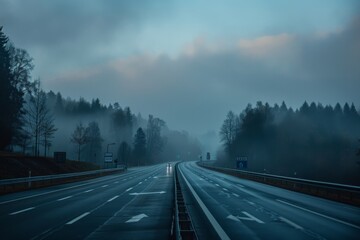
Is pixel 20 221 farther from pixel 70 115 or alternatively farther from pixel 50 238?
pixel 70 115

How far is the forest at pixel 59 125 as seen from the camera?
180 ft

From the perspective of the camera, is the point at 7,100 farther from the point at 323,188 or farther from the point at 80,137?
the point at 323,188

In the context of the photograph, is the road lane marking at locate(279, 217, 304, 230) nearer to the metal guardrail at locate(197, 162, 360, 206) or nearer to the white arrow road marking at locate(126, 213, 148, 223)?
the white arrow road marking at locate(126, 213, 148, 223)

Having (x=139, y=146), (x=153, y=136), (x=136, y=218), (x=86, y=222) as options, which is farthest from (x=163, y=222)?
(x=153, y=136)

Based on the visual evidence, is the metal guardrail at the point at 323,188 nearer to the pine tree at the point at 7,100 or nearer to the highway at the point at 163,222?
the highway at the point at 163,222

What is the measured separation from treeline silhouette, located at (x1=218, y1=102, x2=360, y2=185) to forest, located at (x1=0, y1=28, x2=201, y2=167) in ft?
105

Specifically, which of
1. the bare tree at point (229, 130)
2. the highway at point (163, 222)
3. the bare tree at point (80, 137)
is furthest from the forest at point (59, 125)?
the highway at point (163, 222)

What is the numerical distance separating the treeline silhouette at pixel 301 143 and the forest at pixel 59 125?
105 ft

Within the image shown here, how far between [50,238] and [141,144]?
136684 mm

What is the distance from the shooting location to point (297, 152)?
279 ft

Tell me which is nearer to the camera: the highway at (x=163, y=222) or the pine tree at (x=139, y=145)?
the highway at (x=163, y=222)

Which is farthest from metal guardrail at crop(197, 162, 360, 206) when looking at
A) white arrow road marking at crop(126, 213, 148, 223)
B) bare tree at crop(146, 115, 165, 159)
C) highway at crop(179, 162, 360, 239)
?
bare tree at crop(146, 115, 165, 159)

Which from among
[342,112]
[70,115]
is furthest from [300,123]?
[70,115]

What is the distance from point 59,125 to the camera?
13312cm
